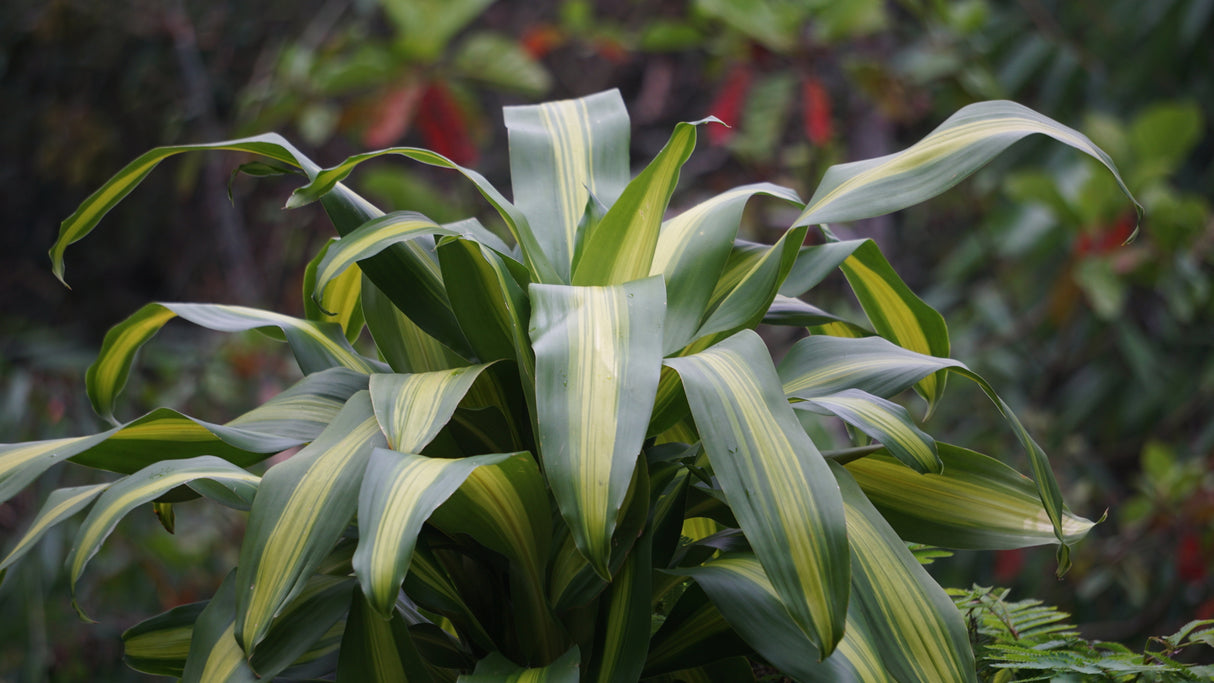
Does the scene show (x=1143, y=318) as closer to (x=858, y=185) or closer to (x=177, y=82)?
(x=858, y=185)

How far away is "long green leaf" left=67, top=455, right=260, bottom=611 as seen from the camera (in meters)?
0.49

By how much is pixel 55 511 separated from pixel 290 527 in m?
0.19

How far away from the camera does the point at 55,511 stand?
1.81 ft

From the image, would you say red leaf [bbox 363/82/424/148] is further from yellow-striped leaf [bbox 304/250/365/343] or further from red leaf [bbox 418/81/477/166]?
yellow-striped leaf [bbox 304/250/365/343]

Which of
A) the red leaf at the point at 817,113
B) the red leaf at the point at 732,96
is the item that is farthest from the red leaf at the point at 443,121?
the red leaf at the point at 817,113

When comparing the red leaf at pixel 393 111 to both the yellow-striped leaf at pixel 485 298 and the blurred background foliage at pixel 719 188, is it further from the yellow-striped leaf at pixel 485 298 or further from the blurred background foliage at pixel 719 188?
the yellow-striped leaf at pixel 485 298

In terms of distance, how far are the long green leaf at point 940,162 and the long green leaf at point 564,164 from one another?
176 mm

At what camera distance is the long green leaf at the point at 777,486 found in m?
0.42

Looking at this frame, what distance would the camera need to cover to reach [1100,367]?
8.75 ft

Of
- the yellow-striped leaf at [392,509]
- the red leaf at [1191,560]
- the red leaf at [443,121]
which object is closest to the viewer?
the yellow-striped leaf at [392,509]

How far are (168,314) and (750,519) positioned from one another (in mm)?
455

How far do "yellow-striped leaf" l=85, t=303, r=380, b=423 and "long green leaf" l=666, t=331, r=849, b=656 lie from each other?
12.2 inches

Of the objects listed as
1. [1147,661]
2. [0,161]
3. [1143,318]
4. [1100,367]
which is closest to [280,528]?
[1147,661]

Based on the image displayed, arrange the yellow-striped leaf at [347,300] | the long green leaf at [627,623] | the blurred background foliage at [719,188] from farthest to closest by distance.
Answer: the blurred background foliage at [719,188], the yellow-striped leaf at [347,300], the long green leaf at [627,623]
